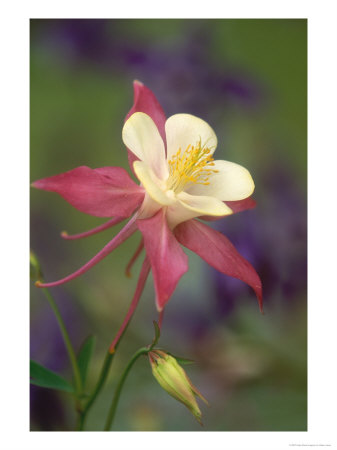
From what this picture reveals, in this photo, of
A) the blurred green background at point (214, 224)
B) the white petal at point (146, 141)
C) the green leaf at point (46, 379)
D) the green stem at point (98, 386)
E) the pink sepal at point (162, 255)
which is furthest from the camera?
the blurred green background at point (214, 224)

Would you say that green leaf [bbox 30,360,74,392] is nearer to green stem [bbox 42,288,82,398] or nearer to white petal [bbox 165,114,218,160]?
green stem [bbox 42,288,82,398]

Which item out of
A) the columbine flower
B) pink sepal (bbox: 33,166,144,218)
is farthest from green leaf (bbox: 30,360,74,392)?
pink sepal (bbox: 33,166,144,218)

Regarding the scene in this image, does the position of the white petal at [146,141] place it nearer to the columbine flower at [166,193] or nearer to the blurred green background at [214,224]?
the columbine flower at [166,193]

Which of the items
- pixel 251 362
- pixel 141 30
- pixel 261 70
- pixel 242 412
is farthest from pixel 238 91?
pixel 242 412

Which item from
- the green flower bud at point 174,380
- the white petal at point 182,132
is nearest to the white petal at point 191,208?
the white petal at point 182,132
